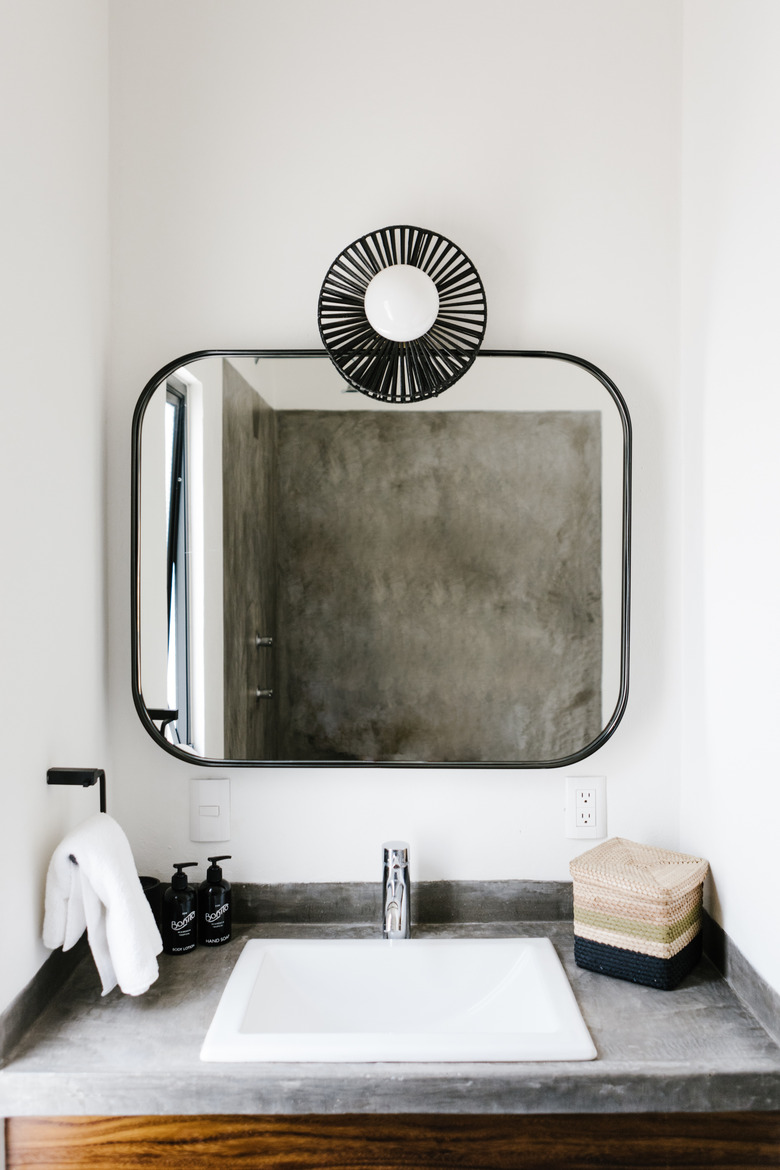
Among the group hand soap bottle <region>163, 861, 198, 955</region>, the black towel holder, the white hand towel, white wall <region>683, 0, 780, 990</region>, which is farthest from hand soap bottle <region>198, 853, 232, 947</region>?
white wall <region>683, 0, 780, 990</region>

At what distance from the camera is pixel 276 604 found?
53.9 inches

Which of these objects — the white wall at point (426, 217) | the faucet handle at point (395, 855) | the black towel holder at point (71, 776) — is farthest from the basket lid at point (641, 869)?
the black towel holder at point (71, 776)

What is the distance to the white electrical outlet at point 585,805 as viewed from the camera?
4.54ft

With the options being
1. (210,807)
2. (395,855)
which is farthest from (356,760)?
(210,807)

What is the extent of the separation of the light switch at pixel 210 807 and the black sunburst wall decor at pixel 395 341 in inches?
28.7

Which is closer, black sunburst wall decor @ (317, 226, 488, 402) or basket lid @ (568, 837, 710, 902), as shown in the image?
basket lid @ (568, 837, 710, 902)

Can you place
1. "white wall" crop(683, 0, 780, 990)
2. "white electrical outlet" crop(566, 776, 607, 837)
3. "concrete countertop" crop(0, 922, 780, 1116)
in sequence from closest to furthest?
"concrete countertop" crop(0, 922, 780, 1116) → "white wall" crop(683, 0, 780, 990) → "white electrical outlet" crop(566, 776, 607, 837)

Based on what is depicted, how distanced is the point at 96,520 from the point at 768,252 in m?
1.10

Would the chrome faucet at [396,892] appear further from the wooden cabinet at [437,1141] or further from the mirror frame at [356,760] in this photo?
the wooden cabinet at [437,1141]

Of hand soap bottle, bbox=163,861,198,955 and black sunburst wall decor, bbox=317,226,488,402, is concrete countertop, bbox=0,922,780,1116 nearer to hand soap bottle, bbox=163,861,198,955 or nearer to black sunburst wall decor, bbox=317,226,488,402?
hand soap bottle, bbox=163,861,198,955

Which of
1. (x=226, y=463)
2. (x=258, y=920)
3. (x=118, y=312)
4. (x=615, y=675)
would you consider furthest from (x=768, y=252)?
(x=258, y=920)

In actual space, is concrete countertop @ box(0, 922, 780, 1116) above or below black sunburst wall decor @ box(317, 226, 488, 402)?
below

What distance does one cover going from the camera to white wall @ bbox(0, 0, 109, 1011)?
104cm

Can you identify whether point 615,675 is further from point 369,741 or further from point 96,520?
point 96,520
